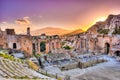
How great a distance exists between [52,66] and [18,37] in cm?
930

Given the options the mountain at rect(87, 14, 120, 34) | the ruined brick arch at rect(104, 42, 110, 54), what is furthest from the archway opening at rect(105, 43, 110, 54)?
the mountain at rect(87, 14, 120, 34)

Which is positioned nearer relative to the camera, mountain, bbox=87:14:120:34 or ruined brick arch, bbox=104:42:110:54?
ruined brick arch, bbox=104:42:110:54

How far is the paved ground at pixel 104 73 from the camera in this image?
21844 millimetres

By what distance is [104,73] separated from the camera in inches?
940

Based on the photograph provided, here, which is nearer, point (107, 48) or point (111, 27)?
point (107, 48)

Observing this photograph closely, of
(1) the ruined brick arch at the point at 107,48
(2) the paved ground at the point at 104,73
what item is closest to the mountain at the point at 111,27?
(1) the ruined brick arch at the point at 107,48

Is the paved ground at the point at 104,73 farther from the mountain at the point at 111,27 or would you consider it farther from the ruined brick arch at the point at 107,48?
the mountain at the point at 111,27

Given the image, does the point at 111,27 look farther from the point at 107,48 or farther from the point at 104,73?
the point at 104,73

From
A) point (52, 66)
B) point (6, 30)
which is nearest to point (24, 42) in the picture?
point (6, 30)

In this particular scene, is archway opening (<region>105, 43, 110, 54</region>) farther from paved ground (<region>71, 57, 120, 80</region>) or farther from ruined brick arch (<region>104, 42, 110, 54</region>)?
paved ground (<region>71, 57, 120, 80</region>)

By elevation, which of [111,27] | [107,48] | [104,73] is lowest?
[104,73]

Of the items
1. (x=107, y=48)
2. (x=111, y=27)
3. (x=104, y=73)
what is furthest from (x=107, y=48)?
(x=104, y=73)

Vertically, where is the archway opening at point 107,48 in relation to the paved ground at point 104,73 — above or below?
above

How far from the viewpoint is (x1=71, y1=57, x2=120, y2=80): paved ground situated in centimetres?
2184
